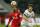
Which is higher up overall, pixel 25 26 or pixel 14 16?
pixel 14 16

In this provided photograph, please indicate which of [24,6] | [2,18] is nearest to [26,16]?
[2,18]

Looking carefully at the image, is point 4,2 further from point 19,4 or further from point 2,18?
point 2,18

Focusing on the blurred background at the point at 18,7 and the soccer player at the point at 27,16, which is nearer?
the soccer player at the point at 27,16

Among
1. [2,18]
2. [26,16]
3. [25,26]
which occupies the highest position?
[26,16]

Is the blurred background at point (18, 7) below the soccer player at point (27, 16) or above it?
below

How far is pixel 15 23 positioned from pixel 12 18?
0.23m

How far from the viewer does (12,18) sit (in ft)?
21.5

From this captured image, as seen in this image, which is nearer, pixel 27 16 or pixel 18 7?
pixel 27 16

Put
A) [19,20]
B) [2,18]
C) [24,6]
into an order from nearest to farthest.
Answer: [19,20] < [2,18] < [24,6]

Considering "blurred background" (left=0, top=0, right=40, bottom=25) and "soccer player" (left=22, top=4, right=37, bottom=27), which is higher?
"soccer player" (left=22, top=4, right=37, bottom=27)

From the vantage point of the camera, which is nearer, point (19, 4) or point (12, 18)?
point (12, 18)

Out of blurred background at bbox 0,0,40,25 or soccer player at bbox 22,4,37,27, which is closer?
soccer player at bbox 22,4,37,27

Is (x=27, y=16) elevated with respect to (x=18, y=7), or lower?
elevated

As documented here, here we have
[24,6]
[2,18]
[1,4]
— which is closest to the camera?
[2,18]
